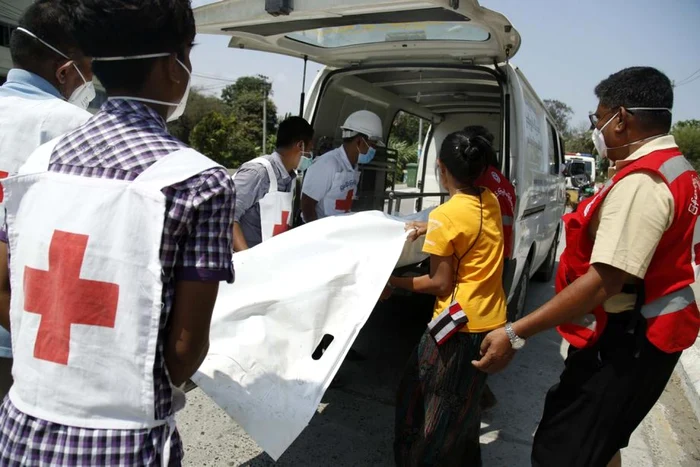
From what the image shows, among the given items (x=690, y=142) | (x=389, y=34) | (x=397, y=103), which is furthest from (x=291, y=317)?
(x=690, y=142)

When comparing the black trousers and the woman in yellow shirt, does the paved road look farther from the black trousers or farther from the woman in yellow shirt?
the black trousers

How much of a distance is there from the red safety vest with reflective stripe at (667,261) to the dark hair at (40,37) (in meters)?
2.09

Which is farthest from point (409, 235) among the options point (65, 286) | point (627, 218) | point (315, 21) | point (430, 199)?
point (430, 199)

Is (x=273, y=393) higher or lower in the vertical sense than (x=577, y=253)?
lower

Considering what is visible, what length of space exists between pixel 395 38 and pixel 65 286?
292 cm

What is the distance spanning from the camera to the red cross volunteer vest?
1.03m

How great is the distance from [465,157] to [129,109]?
1.55m

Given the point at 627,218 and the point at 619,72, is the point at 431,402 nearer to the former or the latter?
the point at 627,218

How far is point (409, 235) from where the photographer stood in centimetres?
260

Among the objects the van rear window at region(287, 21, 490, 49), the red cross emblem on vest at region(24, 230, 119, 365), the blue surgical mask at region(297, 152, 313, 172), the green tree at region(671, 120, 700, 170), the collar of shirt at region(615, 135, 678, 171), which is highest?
the green tree at region(671, 120, 700, 170)

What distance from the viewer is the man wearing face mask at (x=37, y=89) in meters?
1.76

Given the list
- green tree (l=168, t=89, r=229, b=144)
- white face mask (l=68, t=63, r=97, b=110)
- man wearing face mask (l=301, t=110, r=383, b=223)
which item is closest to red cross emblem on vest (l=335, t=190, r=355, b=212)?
man wearing face mask (l=301, t=110, r=383, b=223)

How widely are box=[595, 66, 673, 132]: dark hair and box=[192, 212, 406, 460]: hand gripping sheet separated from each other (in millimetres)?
1134

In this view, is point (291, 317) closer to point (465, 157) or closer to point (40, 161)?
point (465, 157)
